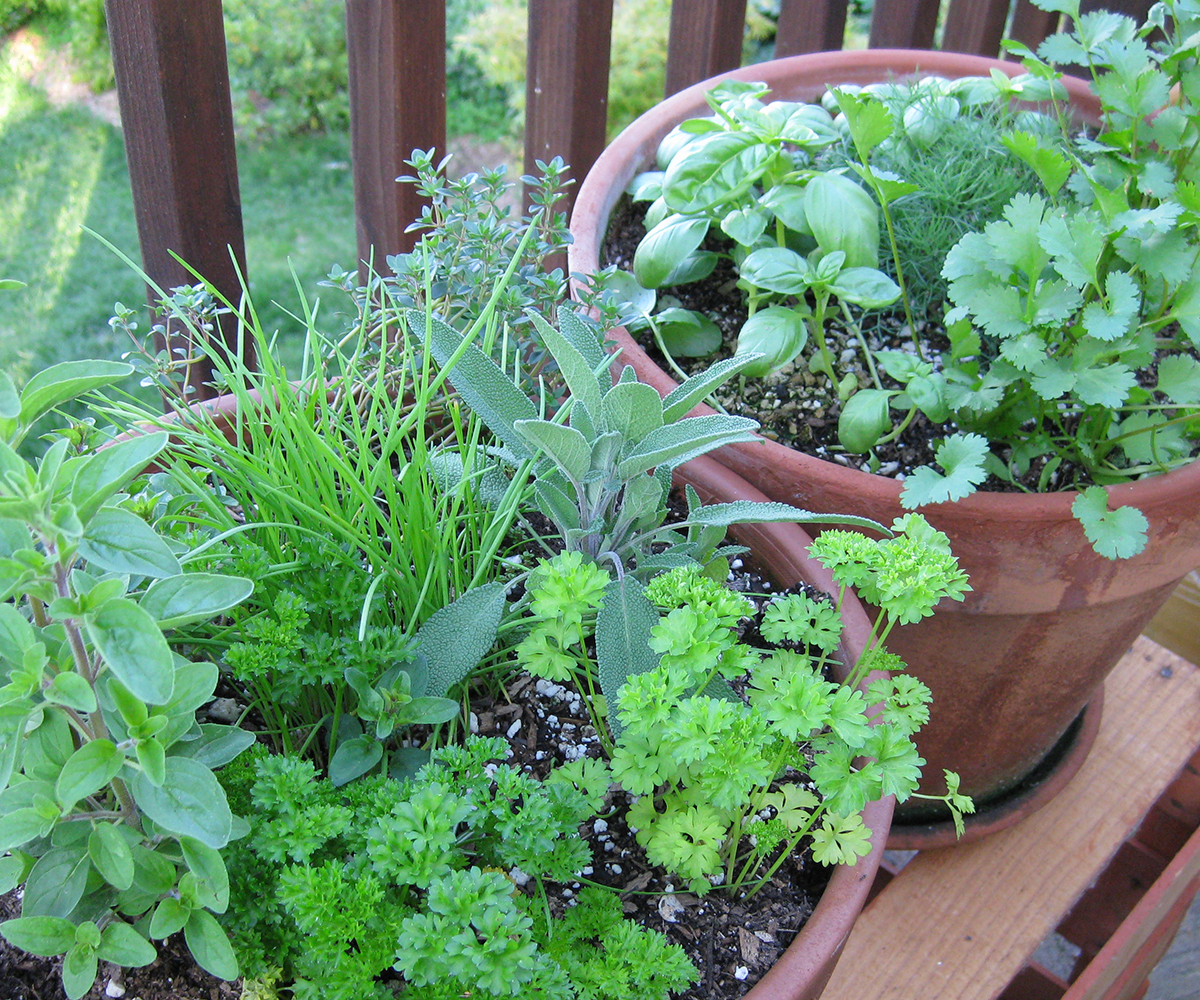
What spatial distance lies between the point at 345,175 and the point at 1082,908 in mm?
2613

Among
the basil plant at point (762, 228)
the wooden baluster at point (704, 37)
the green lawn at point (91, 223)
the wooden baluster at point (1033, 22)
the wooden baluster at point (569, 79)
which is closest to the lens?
the basil plant at point (762, 228)

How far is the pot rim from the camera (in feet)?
3.16

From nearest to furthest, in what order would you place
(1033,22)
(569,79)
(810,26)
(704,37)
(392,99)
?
(392,99), (569,79), (704,37), (810,26), (1033,22)

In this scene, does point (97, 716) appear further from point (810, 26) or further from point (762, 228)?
point (810, 26)

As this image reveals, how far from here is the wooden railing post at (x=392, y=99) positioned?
4.16 feet

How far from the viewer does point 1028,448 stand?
106 cm

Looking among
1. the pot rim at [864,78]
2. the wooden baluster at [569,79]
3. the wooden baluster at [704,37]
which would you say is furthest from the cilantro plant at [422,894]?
the wooden baluster at [704,37]

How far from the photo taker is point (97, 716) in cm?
62

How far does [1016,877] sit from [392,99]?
1.23 meters

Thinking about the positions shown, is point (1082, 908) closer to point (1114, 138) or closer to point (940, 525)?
point (940, 525)

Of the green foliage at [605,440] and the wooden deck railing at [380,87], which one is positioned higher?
the wooden deck railing at [380,87]

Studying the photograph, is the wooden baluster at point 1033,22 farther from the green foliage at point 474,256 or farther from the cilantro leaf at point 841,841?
the cilantro leaf at point 841,841

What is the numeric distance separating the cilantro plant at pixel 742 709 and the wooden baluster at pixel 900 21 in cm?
135

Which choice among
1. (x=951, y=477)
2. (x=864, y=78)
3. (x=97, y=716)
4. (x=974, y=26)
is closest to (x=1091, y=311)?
(x=951, y=477)
